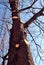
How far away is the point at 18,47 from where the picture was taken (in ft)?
11.8

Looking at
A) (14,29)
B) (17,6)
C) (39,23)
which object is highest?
(17,6)

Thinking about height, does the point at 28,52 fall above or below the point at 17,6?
below

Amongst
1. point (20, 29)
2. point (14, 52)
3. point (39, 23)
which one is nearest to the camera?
point (14, 52)

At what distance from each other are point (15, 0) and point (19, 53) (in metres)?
1.59

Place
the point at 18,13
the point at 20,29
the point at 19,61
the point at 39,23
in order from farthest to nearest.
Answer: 1. the point at 39,23
2. the point at 18,13
3. the point at 20,29
4. the point at 19,61

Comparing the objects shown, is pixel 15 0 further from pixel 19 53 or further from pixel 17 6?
pixel 19 53

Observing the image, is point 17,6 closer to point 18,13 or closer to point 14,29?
point 18,13

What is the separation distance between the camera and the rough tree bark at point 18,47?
11.0ft

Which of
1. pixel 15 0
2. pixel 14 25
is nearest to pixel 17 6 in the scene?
pixel 15 0

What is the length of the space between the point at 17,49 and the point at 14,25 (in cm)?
74

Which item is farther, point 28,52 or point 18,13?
point 18,13

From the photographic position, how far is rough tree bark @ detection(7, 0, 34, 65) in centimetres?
336

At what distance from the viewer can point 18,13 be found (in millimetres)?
4414

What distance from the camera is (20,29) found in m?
3.99
